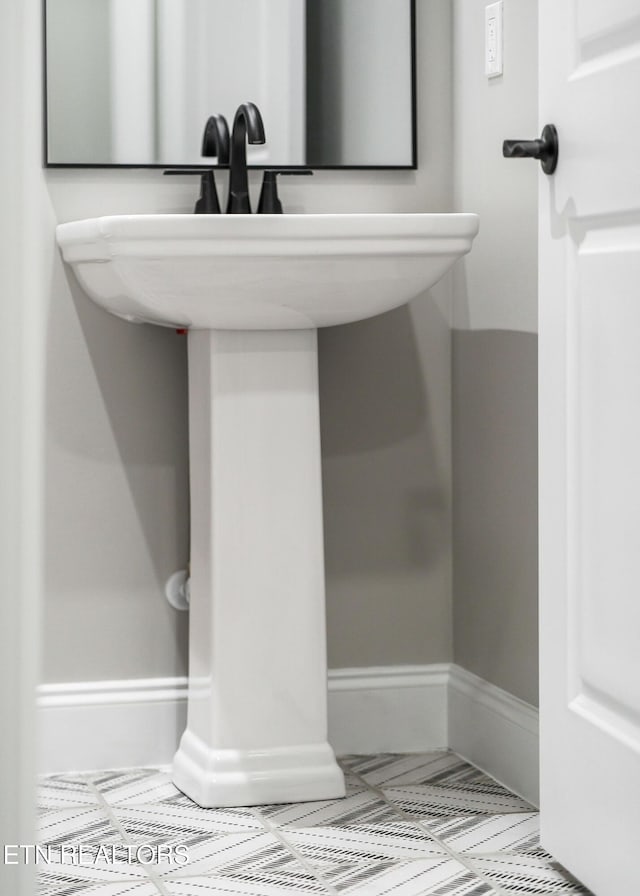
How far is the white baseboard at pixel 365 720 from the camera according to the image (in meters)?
1.97

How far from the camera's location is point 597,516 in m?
1.44

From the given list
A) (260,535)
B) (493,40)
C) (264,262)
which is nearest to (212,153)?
(264,262)

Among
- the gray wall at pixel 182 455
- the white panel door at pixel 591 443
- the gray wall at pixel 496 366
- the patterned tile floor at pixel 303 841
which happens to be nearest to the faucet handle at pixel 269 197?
the gray wall at pixel 182 455

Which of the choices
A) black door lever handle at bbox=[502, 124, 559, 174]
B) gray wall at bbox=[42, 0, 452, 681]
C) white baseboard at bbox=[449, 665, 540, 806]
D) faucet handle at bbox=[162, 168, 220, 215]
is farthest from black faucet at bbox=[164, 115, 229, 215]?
white baseboard at bbox=[449, 665, 540, 806]

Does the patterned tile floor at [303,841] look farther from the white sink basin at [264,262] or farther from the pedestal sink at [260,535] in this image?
the white sink basin at [264,262]

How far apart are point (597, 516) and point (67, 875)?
85cm

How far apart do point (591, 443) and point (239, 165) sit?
0.80 meters

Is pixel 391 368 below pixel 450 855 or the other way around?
the other way around

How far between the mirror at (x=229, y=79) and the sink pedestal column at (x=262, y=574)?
0.40 meters

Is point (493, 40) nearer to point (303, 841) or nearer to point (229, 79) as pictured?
point (229, 79)

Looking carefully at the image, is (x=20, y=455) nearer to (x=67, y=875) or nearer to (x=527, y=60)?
(x=67, y=875)

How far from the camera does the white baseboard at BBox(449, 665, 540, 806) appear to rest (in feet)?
6.18

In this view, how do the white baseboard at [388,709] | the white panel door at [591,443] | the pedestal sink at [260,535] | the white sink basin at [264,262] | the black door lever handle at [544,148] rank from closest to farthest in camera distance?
the white panel door at [591,443], the black door lever handle at [544,148], the white sink basin at [264,262], the pedestal sink at [260,535], the white baseboard at [388,709]

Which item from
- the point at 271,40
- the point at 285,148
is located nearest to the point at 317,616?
the point at 285,148
